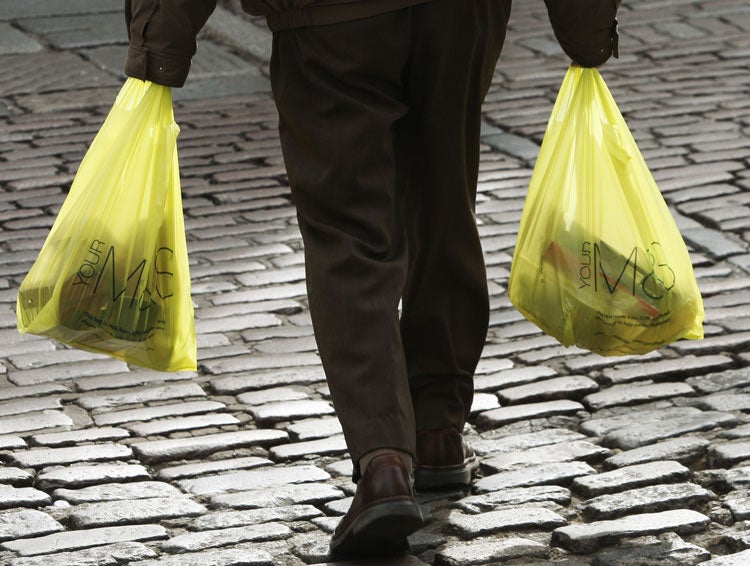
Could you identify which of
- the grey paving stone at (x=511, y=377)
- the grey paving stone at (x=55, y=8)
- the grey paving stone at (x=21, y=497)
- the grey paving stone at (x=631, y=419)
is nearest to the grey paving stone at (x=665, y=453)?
the grey paving stone at (x=631, y=419)

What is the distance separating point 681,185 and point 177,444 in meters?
2.86

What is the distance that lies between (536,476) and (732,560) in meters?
0.62

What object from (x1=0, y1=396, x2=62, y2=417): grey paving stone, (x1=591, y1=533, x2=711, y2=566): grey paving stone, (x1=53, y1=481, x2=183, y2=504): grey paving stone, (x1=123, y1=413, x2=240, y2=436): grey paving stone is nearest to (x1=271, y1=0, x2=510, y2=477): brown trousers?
(x1=591, y1=533, x2=711, y2=566): grey paving stone

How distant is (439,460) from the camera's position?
341cm

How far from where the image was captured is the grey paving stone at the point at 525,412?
3.94 m

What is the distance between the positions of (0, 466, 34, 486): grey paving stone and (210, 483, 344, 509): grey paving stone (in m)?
0.45

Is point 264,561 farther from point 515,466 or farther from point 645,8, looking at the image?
point 645,8

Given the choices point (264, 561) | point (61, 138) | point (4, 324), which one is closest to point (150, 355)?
point (264, 561)

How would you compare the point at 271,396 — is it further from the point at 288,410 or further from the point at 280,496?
the point at 280,496

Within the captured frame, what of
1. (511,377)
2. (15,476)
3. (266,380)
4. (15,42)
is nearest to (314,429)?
(266,380)

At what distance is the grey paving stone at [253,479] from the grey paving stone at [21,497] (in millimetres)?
313

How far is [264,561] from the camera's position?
9.96ft

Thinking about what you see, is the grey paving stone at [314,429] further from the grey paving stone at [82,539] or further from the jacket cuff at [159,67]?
the jacket cuff at [159,67]

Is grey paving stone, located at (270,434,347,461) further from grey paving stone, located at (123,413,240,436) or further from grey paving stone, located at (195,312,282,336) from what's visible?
grey paving stone, located at (195,312,282,336)
